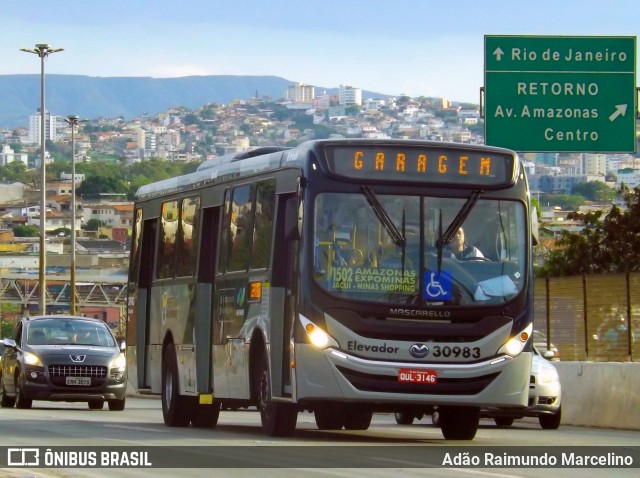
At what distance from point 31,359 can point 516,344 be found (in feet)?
41.2

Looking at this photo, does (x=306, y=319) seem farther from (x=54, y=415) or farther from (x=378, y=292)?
(x=54, y=415)

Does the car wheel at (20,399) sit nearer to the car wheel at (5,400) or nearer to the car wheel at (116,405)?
the car wheel at (5,400)

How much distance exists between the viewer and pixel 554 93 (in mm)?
30234

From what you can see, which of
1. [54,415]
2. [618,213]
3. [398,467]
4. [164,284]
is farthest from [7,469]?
[618,213]

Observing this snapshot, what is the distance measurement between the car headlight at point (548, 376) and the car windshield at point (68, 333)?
27.1ft

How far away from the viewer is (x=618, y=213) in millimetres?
55625

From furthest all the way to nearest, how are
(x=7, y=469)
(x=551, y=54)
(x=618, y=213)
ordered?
(x=618, y=213) < (x=551, y=54) < (x=7, y=469)

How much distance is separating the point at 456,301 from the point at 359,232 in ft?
3.98

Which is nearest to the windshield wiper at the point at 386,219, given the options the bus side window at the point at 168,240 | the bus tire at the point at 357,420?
the bus tire at the point at 357,420

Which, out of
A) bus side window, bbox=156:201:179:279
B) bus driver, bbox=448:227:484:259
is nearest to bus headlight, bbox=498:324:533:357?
bus driver, bbox=448:227:484:259

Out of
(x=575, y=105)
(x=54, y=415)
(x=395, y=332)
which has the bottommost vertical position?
(x=54, y=415)

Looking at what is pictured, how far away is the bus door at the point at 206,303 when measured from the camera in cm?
2177

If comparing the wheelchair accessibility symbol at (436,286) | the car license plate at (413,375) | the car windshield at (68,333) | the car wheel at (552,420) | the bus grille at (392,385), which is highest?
the wheelchair accessibility symbol at (436,286)

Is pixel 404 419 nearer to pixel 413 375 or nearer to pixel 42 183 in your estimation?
pixel 413 375
